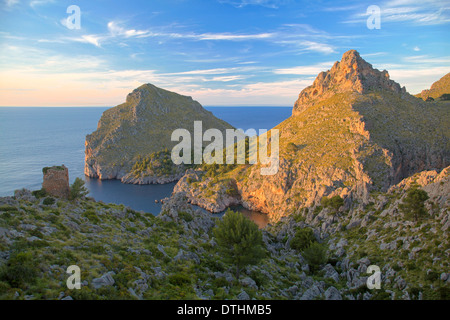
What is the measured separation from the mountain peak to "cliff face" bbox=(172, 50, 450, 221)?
37cm

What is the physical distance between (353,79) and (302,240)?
82516 millimetres

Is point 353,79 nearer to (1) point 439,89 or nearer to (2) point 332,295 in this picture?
(1) point 439,89

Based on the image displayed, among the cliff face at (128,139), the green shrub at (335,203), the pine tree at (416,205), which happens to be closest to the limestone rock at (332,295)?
the pine tree at (416,205)

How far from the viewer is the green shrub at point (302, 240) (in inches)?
1955

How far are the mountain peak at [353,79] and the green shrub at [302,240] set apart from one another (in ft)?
247

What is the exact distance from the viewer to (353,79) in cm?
10612

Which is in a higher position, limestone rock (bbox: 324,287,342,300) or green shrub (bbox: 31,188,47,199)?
green shrub (bbox: 31,188,47,199)

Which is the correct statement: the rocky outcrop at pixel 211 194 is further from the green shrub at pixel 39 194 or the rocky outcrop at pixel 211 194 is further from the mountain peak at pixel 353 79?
the green shrub at pixel 39 194

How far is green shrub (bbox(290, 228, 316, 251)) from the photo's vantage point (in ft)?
163

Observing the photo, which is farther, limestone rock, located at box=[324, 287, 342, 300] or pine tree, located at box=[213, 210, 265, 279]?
pine tree, located at box=[213, 210, 265, 279]

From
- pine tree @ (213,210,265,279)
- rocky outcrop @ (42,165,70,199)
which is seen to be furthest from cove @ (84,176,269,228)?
rocky outcrop @ (42,165,70,199)

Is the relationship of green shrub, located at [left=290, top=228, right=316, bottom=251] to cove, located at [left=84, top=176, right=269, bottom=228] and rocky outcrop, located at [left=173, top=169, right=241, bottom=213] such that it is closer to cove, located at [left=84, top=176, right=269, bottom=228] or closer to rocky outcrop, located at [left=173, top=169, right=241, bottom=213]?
cove, located at [left=84, top=176, right=269, bottom=228]

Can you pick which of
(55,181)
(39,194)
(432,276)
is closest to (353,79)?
(432,276)
